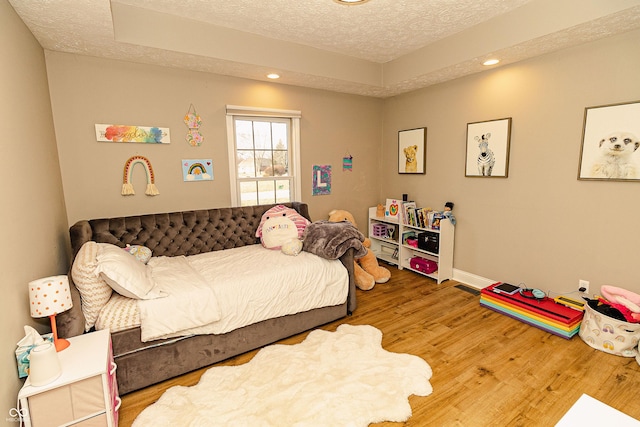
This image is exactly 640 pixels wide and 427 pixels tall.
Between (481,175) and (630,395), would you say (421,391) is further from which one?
(481,175)

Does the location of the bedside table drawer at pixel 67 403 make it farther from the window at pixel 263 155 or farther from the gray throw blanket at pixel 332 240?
the window at pixel 263 155

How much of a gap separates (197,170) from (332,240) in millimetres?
1613

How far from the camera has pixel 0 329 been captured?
1.38 meters

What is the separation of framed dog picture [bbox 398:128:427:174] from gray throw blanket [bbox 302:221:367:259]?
64.0 inches

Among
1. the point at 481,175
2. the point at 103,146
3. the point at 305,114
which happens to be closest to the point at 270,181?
the point at 305,114

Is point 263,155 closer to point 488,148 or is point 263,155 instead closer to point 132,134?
point 132,134

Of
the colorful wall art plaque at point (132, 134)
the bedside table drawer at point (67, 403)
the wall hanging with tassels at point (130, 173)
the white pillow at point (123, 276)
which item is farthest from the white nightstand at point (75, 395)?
the colorful wall art plaque at point (132, 134)

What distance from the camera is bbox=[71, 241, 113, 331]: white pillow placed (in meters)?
1.93

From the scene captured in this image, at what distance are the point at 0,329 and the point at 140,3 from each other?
2328 millimetres

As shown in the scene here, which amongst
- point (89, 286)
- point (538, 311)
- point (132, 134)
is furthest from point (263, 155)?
point (538, 311)

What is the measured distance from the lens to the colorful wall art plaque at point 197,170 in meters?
3.26

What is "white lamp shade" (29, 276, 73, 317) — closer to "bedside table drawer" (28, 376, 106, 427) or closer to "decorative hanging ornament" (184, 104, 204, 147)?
"bedside table drawer" (28, 376, 106, 427)

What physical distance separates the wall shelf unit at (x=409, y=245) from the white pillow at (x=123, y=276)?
2979 millimetres

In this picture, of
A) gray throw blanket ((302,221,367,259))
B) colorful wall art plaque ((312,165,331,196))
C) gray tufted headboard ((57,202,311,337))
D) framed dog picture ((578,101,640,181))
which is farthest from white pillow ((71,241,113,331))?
framed dog picture ((578,101,640,181))
